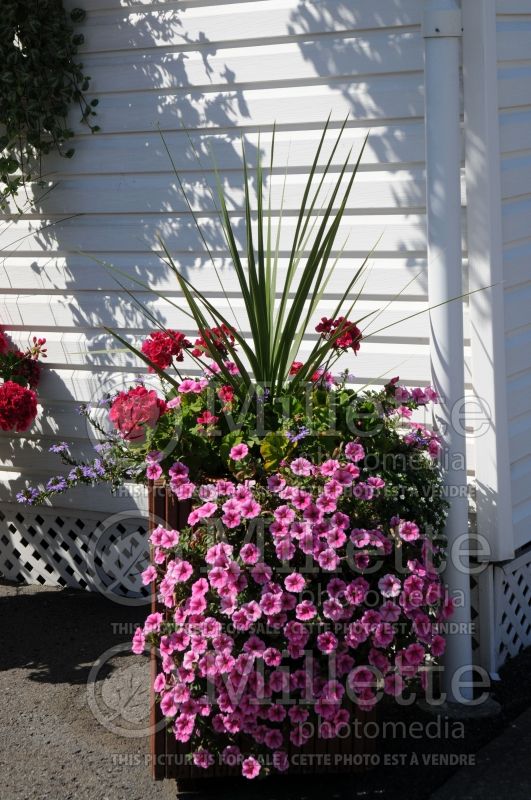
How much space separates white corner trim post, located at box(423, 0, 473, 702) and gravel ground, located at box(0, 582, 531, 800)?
37 centimetres

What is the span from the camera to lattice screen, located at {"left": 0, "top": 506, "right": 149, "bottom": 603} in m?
4.97

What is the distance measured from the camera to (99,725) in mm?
3840

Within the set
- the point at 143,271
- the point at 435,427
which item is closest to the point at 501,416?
the point at 435,427

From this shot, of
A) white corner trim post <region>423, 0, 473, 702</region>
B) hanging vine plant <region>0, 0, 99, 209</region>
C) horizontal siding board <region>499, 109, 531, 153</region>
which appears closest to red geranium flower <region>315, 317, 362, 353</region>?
white corner trim post <region>423, 0, 473, 702</region>

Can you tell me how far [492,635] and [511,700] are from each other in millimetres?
265

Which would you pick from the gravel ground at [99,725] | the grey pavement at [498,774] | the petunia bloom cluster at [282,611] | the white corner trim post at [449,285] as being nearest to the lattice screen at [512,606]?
the gravel ground at [99,725]

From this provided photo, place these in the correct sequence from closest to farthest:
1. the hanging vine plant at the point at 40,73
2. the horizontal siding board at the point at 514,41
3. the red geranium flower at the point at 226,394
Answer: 1. the red geranium flower at the point at 226,394
2. the horizontal siding board at the point at 514,41
3. the hanging vine plant at the point at 40,73

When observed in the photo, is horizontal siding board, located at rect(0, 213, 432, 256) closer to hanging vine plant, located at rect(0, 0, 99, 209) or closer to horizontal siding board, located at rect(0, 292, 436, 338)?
horizontal siding board, located at rect(0, 292, 436, 338)

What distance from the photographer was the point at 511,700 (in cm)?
396

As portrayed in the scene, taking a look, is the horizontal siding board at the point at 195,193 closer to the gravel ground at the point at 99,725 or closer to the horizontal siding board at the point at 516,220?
the horizontal siding board at the point at 516,220

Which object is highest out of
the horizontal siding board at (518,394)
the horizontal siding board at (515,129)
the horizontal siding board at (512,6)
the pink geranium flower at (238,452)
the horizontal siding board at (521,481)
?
the horizontal siding board at (512,6)

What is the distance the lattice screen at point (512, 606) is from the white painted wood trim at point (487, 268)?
0.19 meters

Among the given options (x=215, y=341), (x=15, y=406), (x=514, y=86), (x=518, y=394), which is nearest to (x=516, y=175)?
(x=514, y=86)

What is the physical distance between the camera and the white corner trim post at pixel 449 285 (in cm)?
366
